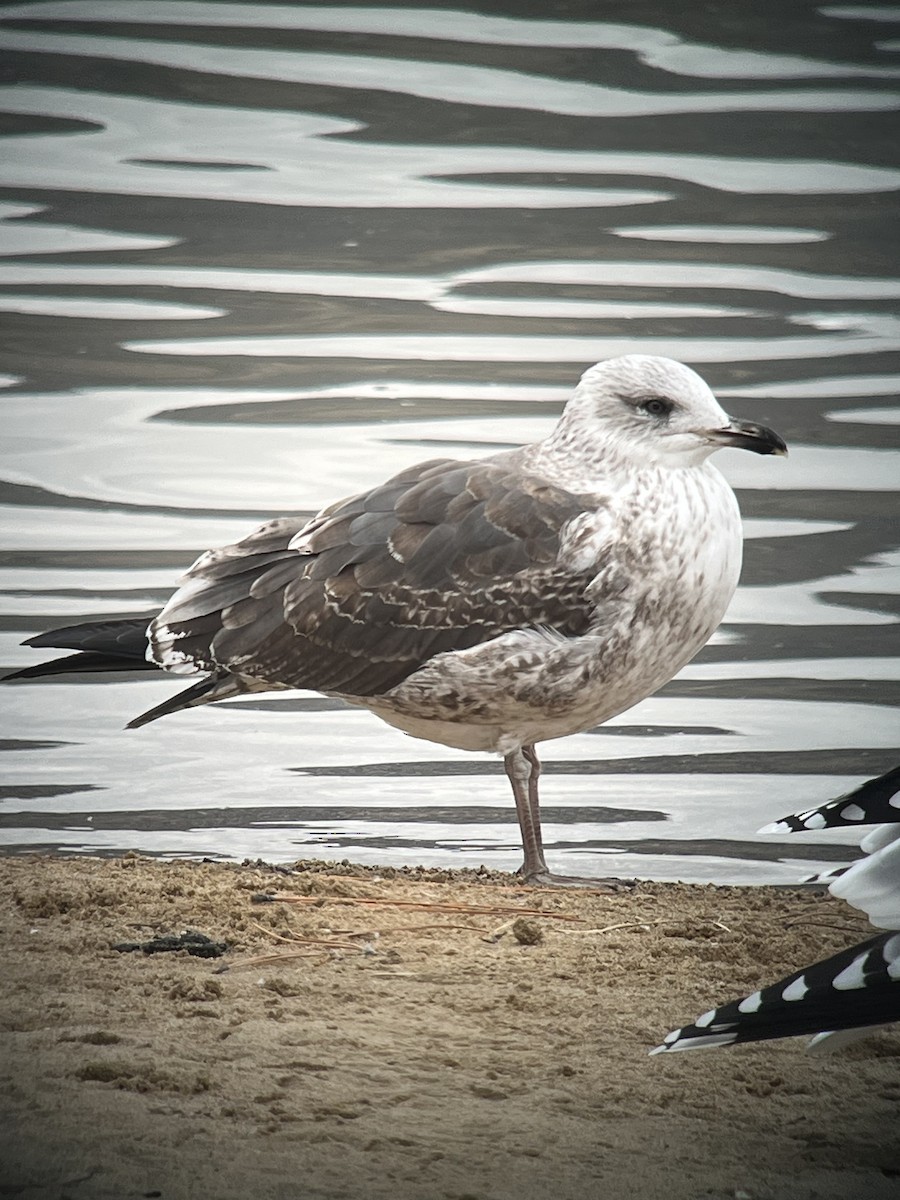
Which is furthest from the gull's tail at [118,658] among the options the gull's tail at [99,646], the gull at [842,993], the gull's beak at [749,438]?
the gull at [842,993]

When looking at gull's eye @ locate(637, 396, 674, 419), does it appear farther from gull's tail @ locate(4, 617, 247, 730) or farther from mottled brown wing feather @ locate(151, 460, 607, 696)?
gull's tail @ locate(4, 617, 247, 730)

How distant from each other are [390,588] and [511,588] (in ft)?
1.05

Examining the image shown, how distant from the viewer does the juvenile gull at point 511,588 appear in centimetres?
390

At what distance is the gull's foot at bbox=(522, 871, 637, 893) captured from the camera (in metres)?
4.10

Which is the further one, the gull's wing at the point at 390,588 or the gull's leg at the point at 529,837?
the gull's leg at the point at 529,837

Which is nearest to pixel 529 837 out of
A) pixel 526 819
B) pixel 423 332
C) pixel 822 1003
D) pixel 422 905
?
pixel 526 819

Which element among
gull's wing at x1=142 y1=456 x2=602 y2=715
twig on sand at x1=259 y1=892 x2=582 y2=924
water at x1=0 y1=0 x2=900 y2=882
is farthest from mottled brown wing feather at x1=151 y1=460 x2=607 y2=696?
water at x1=0 y1=0 x2=900 y2=882

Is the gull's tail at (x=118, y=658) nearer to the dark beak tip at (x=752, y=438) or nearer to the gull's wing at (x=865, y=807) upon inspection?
the dark beak tip at (x=752, y=438)

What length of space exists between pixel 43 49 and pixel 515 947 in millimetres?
6080

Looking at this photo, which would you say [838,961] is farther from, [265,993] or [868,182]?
[868,182]

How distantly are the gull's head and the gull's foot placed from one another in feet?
3.58

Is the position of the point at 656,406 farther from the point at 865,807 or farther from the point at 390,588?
the point at 865,807

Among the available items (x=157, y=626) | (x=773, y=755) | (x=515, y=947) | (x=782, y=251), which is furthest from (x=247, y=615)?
(x=782, y=251)

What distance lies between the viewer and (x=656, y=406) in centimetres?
411
